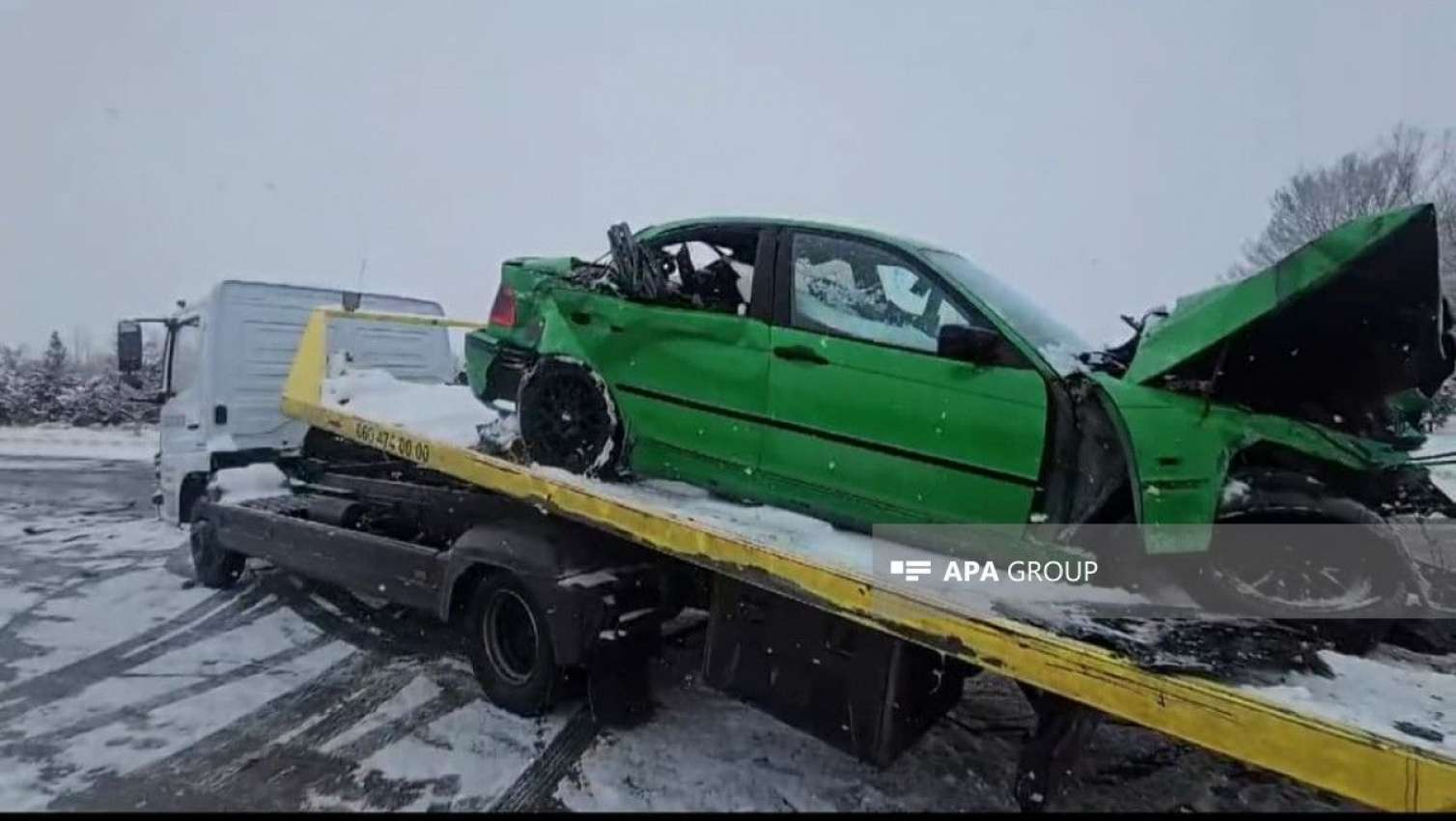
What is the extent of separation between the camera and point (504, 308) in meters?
5.03

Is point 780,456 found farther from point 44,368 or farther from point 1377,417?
point 44,368

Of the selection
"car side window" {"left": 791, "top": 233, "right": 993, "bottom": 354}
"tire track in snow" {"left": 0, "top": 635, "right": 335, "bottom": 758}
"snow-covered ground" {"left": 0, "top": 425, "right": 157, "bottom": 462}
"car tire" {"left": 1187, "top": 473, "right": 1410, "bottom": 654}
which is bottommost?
"snow-covered ground" {"left": 0, "top": 425, "right": 157, "bottom": 462}

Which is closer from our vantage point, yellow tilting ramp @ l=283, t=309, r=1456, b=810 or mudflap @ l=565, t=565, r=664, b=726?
yellow tilting ramp @ l=283, t=309, r=1456, b=810

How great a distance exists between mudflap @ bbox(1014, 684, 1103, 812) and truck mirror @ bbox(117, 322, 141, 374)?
25.0 feet

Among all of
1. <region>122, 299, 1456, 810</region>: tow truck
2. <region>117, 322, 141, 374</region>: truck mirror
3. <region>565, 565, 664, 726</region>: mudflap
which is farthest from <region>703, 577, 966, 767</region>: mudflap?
<region>117, 322, 141, 374</region>: truck mirror

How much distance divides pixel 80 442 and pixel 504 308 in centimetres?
1911

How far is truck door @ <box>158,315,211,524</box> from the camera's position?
7.06 metres

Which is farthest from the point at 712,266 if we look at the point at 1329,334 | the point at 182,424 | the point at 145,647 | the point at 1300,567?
the point at 182,424

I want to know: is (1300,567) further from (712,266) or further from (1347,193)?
(1347,193)

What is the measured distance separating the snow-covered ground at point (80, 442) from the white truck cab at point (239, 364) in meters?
10.9

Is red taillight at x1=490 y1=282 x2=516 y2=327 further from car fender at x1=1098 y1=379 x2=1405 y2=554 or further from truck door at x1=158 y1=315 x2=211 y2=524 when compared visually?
truck door at x1=158 y1=315 x2=211 y2=524

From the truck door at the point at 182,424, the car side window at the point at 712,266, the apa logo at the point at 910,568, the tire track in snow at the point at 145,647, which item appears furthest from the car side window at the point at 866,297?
the truck door at the point at 182,424

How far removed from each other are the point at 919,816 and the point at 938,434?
1409 mm

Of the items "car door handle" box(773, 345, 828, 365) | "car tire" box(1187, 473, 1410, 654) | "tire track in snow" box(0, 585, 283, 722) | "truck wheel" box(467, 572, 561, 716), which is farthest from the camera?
"tire track in snow" box(0, 585, 283, 722)
